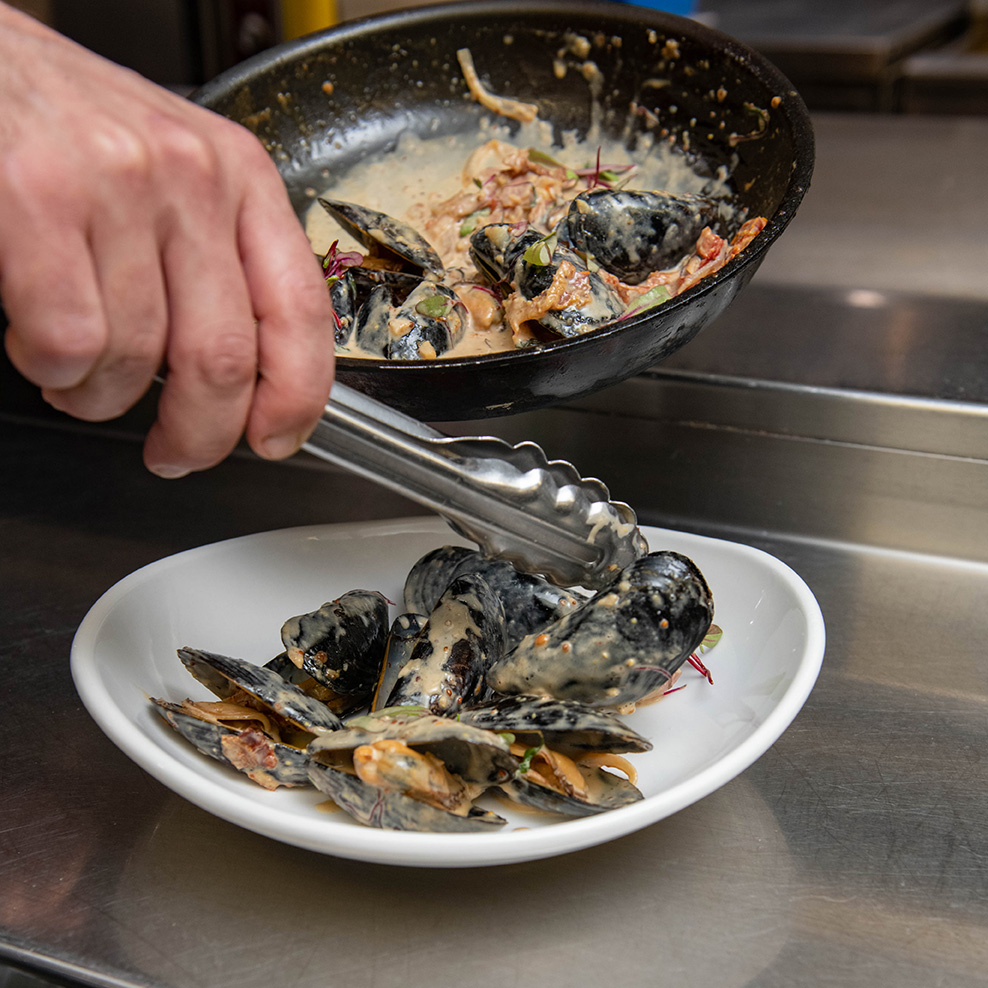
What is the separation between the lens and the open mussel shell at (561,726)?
0.60 metres

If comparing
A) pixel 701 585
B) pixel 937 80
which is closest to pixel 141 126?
pixel 701 585

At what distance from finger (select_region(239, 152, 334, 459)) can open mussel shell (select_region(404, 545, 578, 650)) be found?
0.28 meters

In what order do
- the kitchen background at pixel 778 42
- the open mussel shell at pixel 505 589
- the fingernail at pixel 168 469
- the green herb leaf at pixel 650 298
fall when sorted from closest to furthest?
the fingernail at pixel 168 469 → the open mussel shell at pixel 505 589 → the green herb leaf at pixel 650 298 → the kitchen background at pixel 778 42

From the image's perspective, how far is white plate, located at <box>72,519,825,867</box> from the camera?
22.1 inches

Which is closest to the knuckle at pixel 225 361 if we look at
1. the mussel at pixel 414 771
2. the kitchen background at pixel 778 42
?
the mussel at pixel 414 771

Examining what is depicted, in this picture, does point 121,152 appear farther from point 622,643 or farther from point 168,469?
point 622,643

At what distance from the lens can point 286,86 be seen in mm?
1065

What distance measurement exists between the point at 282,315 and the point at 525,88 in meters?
0.74

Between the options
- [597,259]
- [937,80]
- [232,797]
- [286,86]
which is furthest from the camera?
[937,80]

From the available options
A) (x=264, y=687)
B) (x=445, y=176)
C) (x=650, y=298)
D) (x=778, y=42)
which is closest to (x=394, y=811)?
(x=264, y=687)

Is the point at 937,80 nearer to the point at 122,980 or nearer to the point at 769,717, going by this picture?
the point at 769,717

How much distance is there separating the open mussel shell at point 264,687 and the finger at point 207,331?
214mm

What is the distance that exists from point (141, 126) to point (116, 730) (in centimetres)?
35

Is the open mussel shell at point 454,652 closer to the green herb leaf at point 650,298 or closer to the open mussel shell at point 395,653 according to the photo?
the open mussel shell at point 395,653
